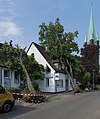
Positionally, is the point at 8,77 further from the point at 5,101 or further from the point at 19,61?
the point at 5,101

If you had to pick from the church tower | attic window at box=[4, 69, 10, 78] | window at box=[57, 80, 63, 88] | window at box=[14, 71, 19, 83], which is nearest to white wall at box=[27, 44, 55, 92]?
window at box=[57, 80, 63, 88]

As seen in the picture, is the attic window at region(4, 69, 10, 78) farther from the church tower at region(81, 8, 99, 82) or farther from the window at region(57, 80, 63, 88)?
the church tower at region(81, 8, 99, 82)

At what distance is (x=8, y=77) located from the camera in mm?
35500

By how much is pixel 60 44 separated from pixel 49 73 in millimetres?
6074

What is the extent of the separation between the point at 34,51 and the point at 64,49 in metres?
5.42

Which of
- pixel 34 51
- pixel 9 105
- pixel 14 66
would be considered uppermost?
pixel 34 51

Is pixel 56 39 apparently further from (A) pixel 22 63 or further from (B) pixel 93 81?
(B) pixel 93 81

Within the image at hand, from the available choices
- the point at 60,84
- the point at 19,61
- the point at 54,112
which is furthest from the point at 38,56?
the point at 54,112

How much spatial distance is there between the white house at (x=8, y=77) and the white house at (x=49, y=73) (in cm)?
747

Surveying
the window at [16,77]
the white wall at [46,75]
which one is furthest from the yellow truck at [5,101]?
the white wall at [46,75]

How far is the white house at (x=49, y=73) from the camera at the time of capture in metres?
43.6

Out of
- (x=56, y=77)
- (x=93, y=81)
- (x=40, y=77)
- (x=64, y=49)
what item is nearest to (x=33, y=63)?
(x=40, y=77)

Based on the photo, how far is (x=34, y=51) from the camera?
45438 millimetres

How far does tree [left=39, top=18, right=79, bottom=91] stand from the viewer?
46906mm
